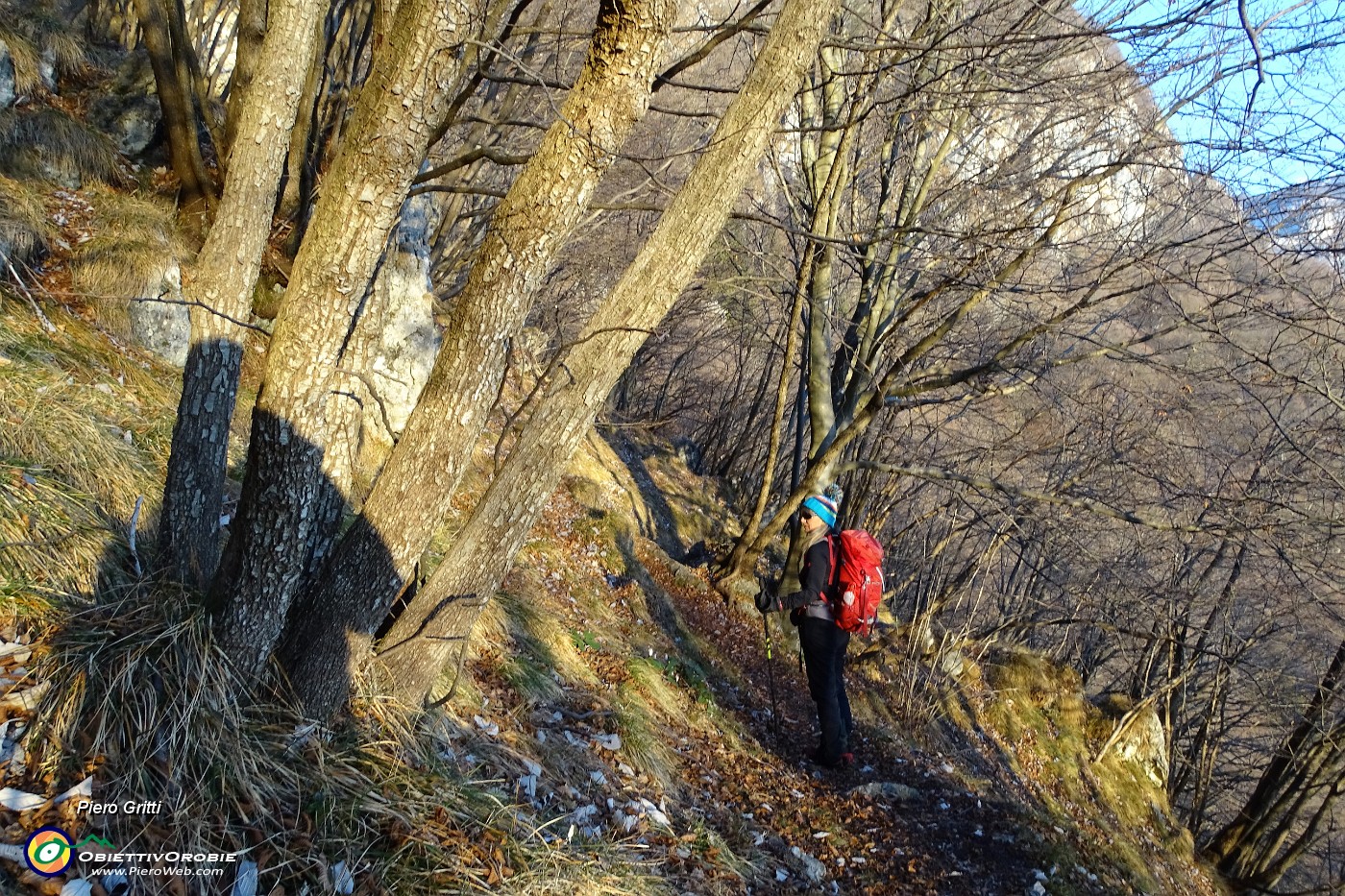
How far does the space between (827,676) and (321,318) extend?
5123mm

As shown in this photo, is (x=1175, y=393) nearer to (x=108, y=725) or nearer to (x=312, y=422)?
(x=312, y=422)

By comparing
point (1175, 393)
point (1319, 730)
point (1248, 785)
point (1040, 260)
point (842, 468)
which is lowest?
point (1248, 785)

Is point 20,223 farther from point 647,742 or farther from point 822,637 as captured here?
point 822,637

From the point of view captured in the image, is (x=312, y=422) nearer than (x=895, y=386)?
Yes

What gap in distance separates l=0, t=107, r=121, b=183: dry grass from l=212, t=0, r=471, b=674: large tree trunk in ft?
17.3

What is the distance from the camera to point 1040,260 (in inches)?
364

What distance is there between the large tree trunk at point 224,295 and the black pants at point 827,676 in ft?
15.1

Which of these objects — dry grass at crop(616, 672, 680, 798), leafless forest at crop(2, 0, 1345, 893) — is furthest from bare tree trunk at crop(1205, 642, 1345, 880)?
dry grass at crop(616, 672, 680, 798)

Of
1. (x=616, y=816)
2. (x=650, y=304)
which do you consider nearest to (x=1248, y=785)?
(x=616, y=816)

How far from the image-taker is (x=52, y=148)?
6586mm

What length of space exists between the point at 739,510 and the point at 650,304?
1304 cm

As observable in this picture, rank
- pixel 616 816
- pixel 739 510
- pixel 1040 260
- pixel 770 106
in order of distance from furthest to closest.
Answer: pixel 739 510
pixel 1040 260
pixel 616 816
pixel 770 106

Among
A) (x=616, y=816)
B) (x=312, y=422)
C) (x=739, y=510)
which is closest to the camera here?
(x=312, y=422)

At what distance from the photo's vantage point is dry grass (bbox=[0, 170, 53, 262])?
5.57m
